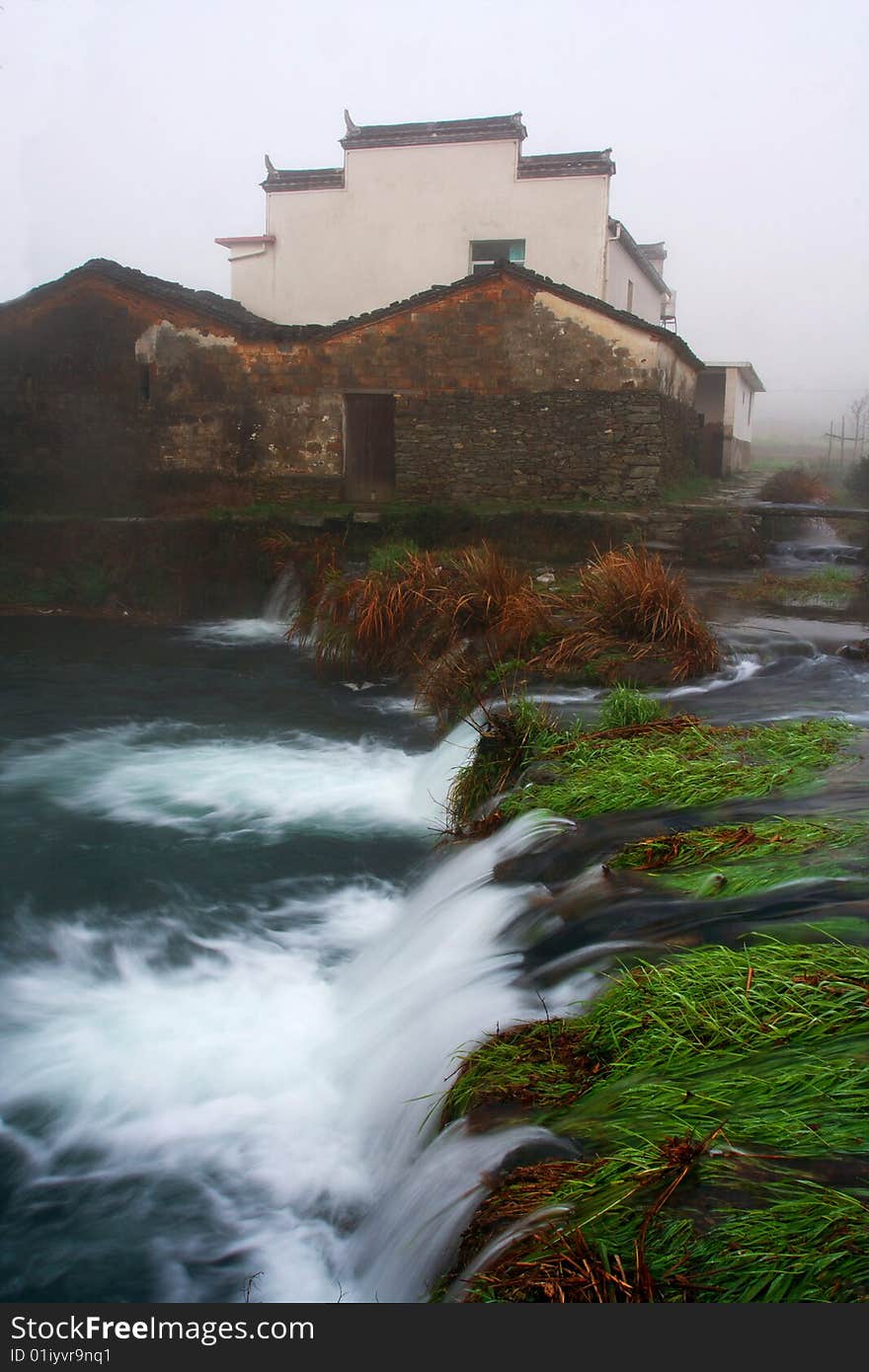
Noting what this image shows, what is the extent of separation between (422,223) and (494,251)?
169 cm

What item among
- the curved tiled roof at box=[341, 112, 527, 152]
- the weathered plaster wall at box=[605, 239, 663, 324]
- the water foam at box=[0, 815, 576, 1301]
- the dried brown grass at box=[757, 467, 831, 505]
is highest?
the curved tiled roof at box=[341, 112, 527, 152]

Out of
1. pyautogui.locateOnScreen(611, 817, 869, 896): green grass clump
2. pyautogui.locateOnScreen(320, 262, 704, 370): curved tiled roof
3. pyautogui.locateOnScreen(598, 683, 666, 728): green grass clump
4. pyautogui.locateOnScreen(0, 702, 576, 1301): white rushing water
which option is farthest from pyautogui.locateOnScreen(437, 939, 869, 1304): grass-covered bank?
pyautogui.locateOnScreen(320, 262, 704, 370): curved tiled roof

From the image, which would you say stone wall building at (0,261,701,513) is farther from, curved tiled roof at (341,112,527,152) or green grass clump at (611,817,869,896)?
green grass clump at (611,817,869,896)

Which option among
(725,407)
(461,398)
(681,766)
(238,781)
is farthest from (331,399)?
(725,407)

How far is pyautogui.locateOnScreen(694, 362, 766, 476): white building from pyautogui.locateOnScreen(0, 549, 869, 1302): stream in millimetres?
20866

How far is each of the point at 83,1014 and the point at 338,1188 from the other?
174 centimetres

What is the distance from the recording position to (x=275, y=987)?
5.24 m

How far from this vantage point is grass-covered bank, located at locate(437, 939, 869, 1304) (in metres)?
2.37

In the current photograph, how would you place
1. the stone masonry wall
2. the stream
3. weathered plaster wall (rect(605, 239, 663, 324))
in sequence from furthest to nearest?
1. weathered plaster wall (rect(605, 239, 663, 324))
2. the stone masonry wall
3. the stream

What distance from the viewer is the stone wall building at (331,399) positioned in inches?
712

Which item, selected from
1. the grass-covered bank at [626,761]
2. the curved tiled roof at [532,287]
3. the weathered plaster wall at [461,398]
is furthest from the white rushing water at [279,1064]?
the curved tiled roof at [532,287]

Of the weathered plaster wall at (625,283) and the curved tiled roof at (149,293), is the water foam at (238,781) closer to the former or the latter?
the curved tiled roof at (149,293)

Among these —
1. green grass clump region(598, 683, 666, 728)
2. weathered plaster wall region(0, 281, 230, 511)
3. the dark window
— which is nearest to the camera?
green grass clump region(598, 683, 666, 728)

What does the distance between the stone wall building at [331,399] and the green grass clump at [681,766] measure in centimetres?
1228
